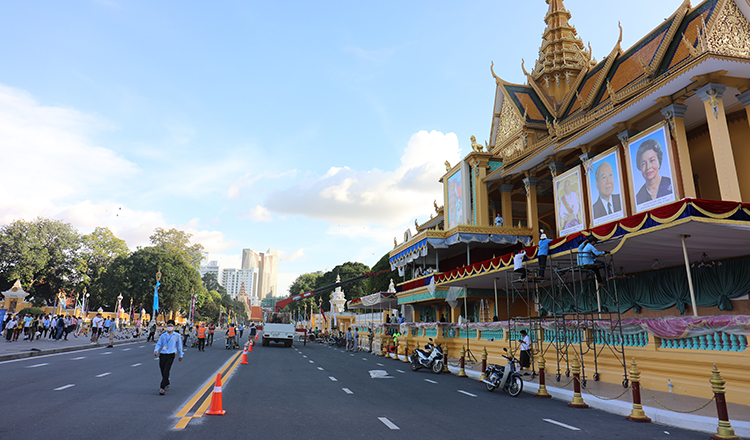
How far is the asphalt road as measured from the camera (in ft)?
21.7

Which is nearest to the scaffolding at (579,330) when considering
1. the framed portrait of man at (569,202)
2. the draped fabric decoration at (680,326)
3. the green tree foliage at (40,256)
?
the draped fabric decoration at (680,326)

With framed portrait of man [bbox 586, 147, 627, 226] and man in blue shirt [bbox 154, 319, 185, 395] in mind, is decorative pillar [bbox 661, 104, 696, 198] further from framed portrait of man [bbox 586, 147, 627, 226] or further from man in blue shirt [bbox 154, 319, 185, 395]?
man in blue shirt [bbox 154, 319, 185, 395]

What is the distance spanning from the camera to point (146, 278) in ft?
209

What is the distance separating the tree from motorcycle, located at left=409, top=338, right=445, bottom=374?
65.2m

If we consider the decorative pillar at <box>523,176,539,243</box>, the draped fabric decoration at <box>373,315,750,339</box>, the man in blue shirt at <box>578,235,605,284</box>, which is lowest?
the draped fabric decoration at <box>373,315,750,339</box>

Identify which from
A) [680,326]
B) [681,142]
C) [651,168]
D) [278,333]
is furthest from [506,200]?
[278,333]

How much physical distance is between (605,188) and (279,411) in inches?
666

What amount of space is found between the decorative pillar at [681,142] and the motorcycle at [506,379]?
30.6ft

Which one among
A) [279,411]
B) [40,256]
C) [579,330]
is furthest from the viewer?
[40,256]

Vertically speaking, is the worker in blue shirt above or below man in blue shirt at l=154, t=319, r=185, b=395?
above

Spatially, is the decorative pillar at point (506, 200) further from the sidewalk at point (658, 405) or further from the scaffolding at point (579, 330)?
the sidewalk at point (658, 405)

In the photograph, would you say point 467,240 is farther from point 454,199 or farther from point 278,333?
point 278,333

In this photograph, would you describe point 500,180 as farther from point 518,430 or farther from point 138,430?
point 138,430

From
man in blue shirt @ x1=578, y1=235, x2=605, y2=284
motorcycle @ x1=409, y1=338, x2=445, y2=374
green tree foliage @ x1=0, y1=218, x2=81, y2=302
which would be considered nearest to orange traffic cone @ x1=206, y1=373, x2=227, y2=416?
man in blue shirt @ x1=578, y1=235, x2=605, y2=284
